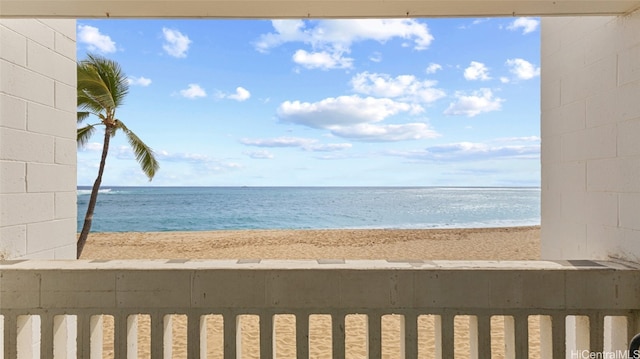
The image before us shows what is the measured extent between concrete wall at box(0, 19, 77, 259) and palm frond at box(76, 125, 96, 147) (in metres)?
7.12

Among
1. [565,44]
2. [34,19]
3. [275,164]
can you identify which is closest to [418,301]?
[565,44]

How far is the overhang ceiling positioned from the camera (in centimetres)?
184

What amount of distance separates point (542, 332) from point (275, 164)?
5239cm

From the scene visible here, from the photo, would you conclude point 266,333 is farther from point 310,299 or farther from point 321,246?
point 321,246

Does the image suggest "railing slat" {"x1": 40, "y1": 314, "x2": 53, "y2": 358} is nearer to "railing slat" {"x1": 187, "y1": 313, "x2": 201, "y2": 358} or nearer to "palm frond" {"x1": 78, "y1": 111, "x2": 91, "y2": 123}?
"railing slat" {"x1": 187, "y1": 313, "x2": 201, "y2": 358}

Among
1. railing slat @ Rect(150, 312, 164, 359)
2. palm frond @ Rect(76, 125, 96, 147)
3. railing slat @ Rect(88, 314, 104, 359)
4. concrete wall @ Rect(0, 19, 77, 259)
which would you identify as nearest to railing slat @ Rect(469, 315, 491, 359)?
railing slat @ Rect(150, 312, 164, 359)

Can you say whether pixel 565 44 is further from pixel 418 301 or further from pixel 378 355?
pixel 378 355

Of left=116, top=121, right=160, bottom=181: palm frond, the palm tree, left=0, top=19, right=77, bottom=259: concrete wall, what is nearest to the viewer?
left=0, top=19, right=77, bottom=259: concrete wall

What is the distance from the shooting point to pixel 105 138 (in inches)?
350

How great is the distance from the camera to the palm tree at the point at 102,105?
25.0ft

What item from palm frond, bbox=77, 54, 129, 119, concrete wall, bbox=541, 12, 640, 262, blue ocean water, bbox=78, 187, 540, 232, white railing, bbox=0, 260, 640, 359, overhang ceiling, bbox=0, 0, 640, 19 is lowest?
blue ocean water, bbox=78, 187, 540, 232

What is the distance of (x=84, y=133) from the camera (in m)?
8.80

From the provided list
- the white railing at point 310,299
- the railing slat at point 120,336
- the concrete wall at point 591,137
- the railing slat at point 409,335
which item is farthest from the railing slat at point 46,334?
the concrete wall at point 591,137

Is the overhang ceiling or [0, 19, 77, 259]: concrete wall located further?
[0, 19, 77, 259]: concrete wall
